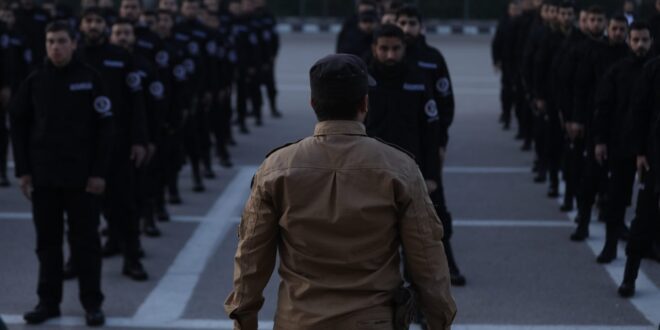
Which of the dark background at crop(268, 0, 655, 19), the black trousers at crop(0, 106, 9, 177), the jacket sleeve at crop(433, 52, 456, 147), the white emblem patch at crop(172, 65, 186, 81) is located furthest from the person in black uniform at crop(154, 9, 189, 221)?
the dark background at crop(268, 0, 655, 19)

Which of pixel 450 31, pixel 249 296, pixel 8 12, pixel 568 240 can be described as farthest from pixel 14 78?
pixel 450 31

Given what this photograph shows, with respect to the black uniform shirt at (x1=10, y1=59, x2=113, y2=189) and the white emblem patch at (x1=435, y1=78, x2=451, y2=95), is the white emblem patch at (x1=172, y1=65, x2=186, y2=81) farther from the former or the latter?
the white emblem patch at (x1=435, y1=78, x2=451, y2=95)

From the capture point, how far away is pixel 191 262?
410 inches

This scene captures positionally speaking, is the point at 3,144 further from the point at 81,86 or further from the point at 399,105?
the point at 399,105

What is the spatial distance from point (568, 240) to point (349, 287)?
710 centimetres

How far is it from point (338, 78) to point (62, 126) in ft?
14.2

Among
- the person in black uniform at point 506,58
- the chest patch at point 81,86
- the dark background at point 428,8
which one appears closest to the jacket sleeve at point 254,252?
the chest patch at point 81,86

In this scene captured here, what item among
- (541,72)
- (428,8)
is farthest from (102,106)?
(428,8)

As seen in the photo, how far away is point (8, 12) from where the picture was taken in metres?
14.5

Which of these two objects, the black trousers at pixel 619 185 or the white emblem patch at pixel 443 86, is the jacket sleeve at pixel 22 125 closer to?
the white emblem patch at pixel 443 86

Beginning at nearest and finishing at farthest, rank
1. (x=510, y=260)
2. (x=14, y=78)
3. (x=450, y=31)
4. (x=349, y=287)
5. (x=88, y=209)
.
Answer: (x=349, y=287) → (x=88, y=209) → (x=510, y=260) → (x=14, y=78) → (x=450, y=31)

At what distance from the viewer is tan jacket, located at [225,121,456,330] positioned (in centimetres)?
438

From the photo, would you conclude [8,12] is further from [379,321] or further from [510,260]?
[379,321]

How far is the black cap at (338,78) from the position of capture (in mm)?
4398
